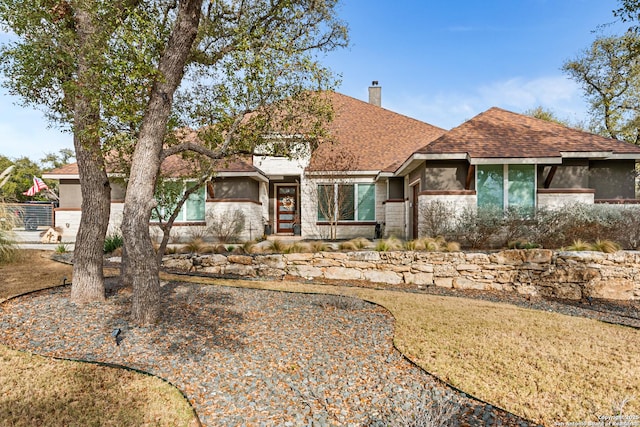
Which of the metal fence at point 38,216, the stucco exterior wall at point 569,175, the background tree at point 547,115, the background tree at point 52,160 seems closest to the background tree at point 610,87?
the background tree at point 547,115

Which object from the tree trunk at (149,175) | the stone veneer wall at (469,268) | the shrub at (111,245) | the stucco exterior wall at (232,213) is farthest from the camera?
the stucco exterior wall at (232,213)

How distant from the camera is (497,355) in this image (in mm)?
3982

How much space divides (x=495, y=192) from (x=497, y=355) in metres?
7.87

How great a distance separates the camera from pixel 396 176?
47.3ft

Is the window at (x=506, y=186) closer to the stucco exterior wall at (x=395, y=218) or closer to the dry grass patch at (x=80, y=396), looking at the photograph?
the stucco exterior wall at (x=395, y=218)

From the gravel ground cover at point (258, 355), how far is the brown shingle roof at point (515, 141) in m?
7.14

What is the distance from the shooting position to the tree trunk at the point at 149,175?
427 cm

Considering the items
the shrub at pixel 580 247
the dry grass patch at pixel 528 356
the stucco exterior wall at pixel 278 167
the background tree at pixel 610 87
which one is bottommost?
the dry grass patch at pixel 528 356

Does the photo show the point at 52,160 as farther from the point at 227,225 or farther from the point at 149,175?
the point at 149,175

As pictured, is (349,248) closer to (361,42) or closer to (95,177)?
(361,42)

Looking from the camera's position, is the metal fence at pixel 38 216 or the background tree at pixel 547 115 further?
the background tree at pixel 547 115

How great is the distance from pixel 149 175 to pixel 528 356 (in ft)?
16.3

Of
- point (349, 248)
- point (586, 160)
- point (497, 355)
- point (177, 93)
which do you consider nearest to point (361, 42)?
point (177, 93)

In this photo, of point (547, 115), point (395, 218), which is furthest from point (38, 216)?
point (547, 115)
